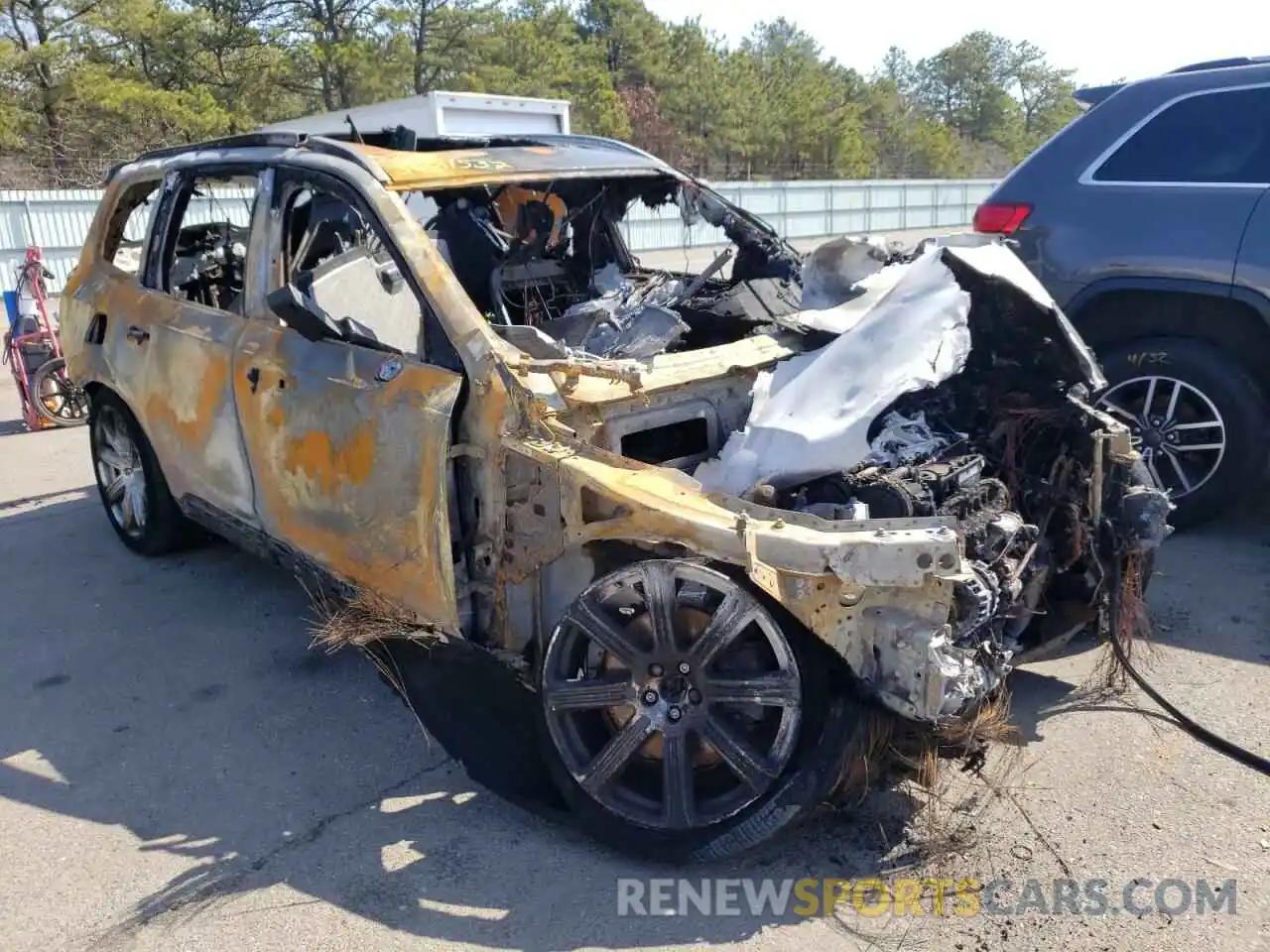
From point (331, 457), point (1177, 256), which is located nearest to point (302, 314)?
point (331, 457)

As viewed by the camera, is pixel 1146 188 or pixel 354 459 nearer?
pixel 354 459

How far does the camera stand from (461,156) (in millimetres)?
4066

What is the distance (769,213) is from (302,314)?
2626 centimetres

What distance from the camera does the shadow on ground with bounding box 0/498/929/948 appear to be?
283 cm

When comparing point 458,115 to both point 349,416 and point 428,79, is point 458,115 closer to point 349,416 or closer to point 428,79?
point 349,416

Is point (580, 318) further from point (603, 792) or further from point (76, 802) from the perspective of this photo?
point (76, 802)

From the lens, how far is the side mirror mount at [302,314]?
11.4 feet

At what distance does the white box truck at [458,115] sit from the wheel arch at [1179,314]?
1449cm

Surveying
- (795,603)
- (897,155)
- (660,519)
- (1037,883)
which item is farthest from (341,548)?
(897,155)

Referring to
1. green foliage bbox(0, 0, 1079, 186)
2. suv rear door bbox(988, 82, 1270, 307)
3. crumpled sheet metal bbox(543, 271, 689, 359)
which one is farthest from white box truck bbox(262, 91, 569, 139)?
crumpled sheet metal bbox(543, 271, 689, 359)

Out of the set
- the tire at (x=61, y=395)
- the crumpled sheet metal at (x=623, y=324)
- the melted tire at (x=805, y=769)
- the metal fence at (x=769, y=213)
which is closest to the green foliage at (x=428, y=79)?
the metal fence at (x=769, y=213)

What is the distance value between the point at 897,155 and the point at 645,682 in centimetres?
6589

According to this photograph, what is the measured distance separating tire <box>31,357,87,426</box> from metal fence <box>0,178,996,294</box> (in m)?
2.21

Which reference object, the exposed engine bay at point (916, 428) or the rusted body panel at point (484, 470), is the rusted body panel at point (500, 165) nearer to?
the rusted body panel at point (484, 470)
